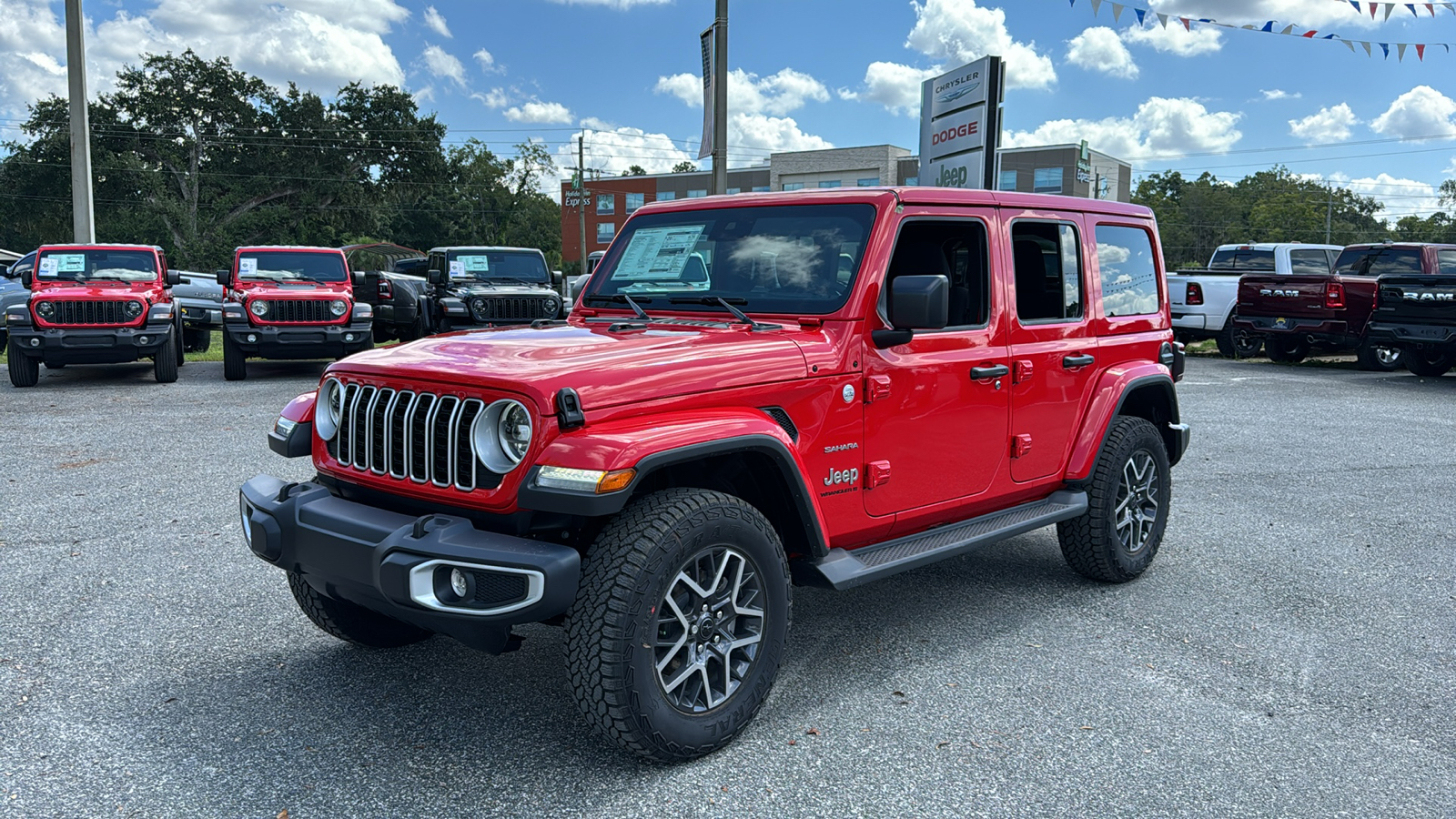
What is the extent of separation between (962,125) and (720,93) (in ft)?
16.3

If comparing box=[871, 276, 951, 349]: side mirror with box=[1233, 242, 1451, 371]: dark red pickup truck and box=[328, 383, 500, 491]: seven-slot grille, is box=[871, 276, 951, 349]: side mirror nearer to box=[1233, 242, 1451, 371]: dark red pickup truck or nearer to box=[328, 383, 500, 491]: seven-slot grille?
box=[328, 383, 500, 491]: seven-slot grille

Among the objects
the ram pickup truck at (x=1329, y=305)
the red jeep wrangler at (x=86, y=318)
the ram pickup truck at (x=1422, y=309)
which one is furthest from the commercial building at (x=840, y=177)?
the red jeep wrangler at (x=86, y=318)

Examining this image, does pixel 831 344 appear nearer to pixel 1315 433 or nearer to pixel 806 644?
pixel 806 644

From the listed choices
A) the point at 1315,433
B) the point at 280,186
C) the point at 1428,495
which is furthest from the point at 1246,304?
the point at 280,186

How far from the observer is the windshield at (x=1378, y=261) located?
618 inches

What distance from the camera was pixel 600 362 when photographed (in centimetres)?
329

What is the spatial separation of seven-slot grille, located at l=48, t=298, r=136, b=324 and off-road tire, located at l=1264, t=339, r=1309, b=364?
17555mm

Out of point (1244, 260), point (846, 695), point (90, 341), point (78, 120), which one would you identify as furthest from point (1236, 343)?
point (78, 120)

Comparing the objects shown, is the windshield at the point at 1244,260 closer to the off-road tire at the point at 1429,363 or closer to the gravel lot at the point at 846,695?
the off-road tire at the point at 1429,363

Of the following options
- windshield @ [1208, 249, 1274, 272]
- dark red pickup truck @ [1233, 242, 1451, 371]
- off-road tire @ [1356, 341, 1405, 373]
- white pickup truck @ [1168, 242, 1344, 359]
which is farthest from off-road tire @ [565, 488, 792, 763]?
windshield @ [1208, 249, 1274, 272]

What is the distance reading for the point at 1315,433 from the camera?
10.4 metres

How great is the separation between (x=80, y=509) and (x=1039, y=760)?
6.05 m

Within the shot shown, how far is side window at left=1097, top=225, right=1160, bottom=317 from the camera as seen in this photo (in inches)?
205

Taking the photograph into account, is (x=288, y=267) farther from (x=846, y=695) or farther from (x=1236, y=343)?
(x=1236, y=343)
